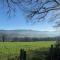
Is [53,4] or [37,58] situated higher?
[53,4]

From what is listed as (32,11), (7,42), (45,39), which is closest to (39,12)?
(32,11)

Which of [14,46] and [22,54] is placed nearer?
[14,46]

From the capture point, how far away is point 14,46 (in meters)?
7.48

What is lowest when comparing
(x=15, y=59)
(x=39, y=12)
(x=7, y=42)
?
(x=15, y=59)

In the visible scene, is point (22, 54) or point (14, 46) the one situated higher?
point (14, 46)

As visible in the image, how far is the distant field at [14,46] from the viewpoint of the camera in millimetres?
7500

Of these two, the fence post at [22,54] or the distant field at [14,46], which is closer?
the distant field at [14,46]

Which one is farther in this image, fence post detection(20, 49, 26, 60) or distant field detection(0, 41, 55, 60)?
fence post detection(20, 49, 26, 60)

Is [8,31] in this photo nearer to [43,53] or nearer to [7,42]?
[7,42]

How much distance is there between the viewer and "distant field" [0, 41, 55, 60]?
7.50 m

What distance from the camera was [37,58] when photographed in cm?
766

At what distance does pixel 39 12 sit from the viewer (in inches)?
308

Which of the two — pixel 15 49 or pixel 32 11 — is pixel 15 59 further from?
pixel 32 11

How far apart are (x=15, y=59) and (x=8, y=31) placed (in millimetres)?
855
